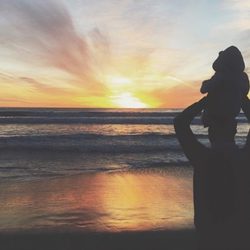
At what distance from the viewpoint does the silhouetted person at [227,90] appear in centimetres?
198

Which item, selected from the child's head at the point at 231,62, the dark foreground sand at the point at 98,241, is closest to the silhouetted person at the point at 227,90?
the child's head at the point at 231,62

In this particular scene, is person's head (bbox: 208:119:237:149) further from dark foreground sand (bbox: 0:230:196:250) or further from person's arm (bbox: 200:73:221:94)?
dark foreground sand (bbox: 0:230:196:250)

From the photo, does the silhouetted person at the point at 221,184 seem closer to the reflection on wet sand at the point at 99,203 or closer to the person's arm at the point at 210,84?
the person's arm at the point at 210,84

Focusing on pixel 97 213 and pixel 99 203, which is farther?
pixel 99 203

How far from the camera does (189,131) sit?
2.03 metres

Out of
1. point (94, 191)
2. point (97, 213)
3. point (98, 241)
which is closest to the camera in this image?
point (98, 241)

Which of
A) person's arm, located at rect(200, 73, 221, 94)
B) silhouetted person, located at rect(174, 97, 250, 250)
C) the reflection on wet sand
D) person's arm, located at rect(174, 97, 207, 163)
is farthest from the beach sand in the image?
person's arm, located at rect(200, 73, 221, 94)

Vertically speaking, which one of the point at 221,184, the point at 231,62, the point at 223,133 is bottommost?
the point at 221,184

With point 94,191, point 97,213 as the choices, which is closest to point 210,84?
point 97,213

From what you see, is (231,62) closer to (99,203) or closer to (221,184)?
(221,184)

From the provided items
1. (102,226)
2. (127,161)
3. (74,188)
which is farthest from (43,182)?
(127,161)

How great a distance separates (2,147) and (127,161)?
6816mm

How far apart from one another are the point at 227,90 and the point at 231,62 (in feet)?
0.49

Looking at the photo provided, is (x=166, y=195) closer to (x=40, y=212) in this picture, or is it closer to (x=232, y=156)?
(x=40, y=212)
